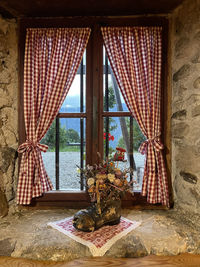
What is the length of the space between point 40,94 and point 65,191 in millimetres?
939

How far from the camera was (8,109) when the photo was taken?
1.76 m

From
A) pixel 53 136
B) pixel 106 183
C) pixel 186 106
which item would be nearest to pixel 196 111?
pixel 186 106

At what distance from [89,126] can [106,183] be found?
2.00 ft

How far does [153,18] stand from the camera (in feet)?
5.74

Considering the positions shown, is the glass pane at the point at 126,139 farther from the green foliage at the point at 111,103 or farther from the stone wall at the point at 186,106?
the stone wall at the point at 186,106

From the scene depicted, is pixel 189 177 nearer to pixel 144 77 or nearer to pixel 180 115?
pixel 180 115

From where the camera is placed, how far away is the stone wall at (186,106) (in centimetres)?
154

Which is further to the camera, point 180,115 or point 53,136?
point 53,136

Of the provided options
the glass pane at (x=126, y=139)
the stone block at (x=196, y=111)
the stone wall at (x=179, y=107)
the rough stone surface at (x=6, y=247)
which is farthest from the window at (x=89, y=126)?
the rough stone surface at (x=6, y=247)

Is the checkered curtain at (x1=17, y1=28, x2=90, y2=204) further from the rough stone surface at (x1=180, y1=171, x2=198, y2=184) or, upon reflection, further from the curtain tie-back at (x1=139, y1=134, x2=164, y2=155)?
the rough stone surface at (x1=180, y1=171, x2=198, y2=184)

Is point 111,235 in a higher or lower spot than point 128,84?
lower

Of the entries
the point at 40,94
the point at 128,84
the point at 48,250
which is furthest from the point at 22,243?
the point at 128,84

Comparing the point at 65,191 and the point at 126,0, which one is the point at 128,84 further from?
the point at 65,191

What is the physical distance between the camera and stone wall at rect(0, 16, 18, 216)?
170 centimetres
